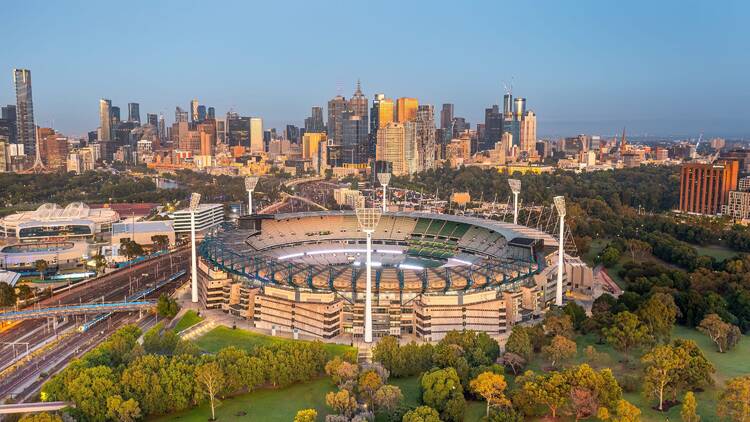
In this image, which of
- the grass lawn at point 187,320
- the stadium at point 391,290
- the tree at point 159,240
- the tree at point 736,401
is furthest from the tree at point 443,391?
the tree at point 159,240

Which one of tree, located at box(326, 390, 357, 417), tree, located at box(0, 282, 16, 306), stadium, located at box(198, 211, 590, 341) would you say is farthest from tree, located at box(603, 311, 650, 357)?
tree, located at box(0, 282, 16, 306)

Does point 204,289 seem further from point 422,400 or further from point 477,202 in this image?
point 477,202

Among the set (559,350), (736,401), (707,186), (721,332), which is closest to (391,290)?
(559,350)

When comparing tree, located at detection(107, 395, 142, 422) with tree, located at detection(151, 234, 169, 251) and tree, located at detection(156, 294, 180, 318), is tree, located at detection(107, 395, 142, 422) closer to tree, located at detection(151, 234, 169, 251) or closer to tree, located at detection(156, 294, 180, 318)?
tree, located at detection(156, 294, 180, 318)

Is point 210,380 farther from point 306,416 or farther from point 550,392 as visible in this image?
point 550,392

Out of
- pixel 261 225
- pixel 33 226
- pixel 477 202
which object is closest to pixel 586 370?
pixel 261 225

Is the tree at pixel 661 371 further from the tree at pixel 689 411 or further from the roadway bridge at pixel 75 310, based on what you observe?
the roadway bridge at pixel 75 310
